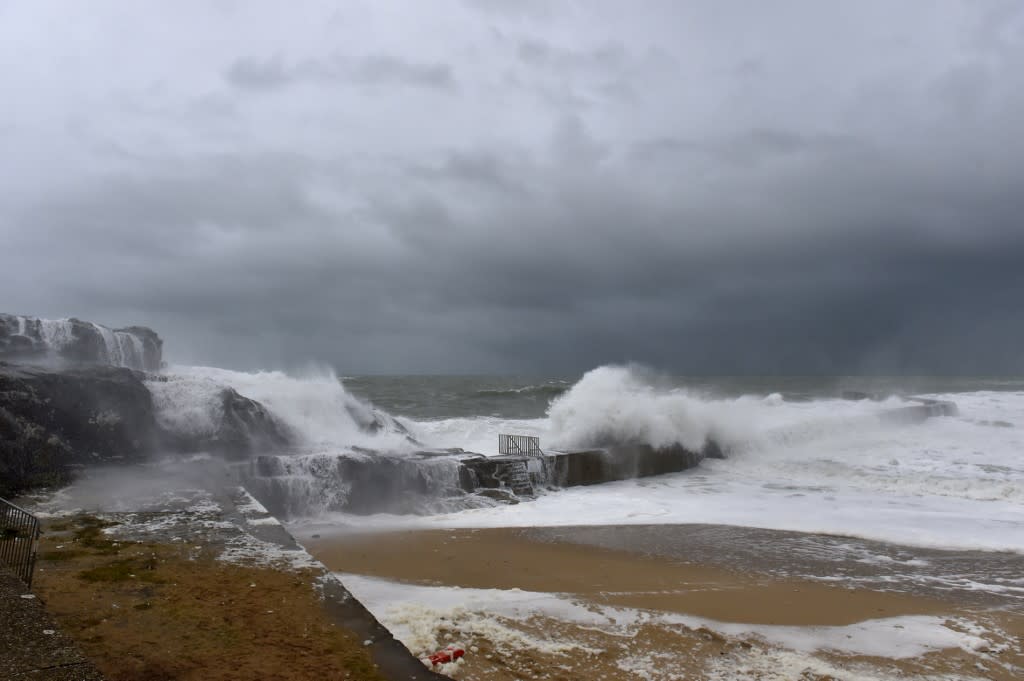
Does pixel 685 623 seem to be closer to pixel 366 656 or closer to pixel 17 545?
pixel 366 656

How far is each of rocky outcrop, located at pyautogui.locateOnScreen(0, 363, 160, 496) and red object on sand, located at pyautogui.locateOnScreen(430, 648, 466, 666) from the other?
736 cm

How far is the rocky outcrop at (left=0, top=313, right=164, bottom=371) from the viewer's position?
603 inches

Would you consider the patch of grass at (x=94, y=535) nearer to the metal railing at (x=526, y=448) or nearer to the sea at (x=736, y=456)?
A: the sea at (x=736, y=456)

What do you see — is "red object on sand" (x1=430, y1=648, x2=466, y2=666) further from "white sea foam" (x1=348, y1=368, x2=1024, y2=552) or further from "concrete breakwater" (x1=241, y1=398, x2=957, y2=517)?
"concrete breakwater" (x1=241, y1=398, x2=957, y2=517)

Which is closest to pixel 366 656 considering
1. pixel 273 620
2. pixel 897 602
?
pixel 273 620

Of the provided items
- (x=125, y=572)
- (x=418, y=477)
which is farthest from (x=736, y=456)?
(x=125, y=572)

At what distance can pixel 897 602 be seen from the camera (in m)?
7.21

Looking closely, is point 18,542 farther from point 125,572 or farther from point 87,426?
point 87,426

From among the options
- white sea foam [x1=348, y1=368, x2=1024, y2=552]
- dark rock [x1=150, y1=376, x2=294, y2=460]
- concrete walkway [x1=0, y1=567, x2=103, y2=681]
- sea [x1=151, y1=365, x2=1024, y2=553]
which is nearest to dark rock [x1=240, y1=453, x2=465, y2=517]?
sea [x1=151, y1=365, x2=1024, y2=553]

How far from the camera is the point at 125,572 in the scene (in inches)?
210

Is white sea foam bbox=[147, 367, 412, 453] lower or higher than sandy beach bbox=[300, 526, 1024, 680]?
higher

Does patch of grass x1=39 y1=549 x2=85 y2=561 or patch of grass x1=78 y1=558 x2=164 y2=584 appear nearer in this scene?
patch of grass x1=78 y1=558 x2=164 y2=584

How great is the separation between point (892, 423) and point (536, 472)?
19139mm

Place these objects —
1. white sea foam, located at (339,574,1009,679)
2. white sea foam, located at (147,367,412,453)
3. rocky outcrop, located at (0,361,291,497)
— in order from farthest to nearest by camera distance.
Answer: white sea foam, located at (147,367,412,453)
rocky outcrop, located at (0,361,291,497)
white sea foam, located at (339,574,1009,679)
